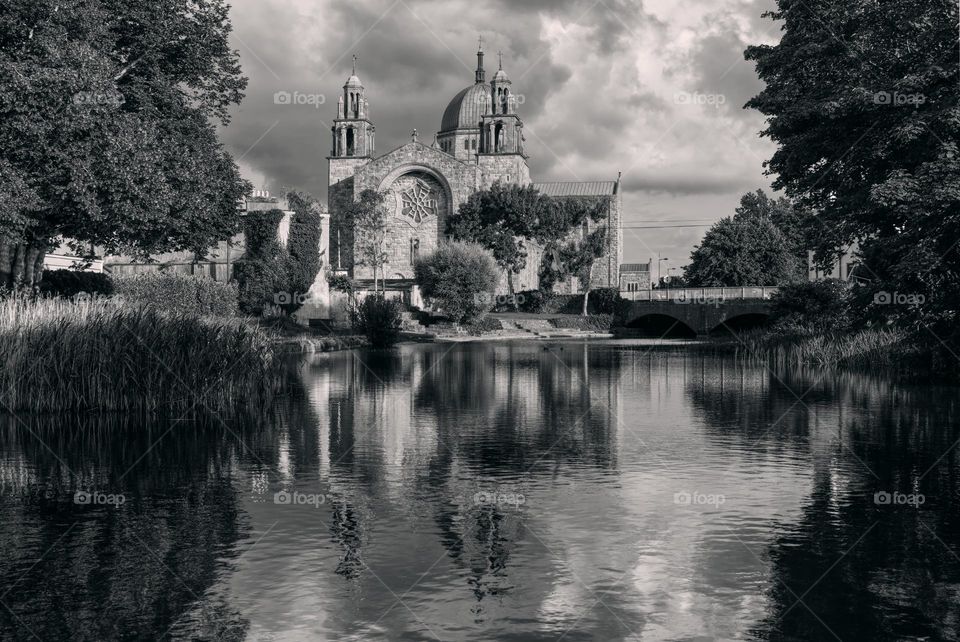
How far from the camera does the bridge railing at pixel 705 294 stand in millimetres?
64688

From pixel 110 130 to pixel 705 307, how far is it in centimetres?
4980

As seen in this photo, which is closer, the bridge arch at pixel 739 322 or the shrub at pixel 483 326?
the shrub at pixel 483 326

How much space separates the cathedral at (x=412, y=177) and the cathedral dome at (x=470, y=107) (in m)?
11.2

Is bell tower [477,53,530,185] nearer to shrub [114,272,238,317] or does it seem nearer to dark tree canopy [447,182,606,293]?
dark tree canopy [447,182,606,293]

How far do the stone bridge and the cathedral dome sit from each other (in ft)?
134

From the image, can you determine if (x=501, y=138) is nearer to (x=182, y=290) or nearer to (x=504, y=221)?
(x=504, y=221)

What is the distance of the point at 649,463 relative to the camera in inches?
437

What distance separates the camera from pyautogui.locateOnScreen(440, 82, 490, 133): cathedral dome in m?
110

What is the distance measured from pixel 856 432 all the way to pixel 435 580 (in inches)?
364

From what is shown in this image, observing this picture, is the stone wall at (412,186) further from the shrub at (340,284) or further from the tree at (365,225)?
the shrub at (340,284)

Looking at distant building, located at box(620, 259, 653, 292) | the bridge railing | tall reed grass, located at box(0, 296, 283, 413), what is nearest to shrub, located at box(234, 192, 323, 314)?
tall reed grass, located at box(0, 296, 283, 413)

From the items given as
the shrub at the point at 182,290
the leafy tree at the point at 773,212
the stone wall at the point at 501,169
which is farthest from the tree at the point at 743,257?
the shrub at the point at 182,290

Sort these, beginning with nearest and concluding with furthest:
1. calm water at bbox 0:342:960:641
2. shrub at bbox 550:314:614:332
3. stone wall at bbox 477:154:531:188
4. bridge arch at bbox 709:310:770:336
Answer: calm water at bbox 0:342:960:641 < bridge arch at bbox 709:310:770:336 < shrub at bbox 550:314:614:332 < stone wall at bbox 477:154:531:188

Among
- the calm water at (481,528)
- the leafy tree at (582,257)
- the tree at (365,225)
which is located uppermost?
the tree at (365,225)
